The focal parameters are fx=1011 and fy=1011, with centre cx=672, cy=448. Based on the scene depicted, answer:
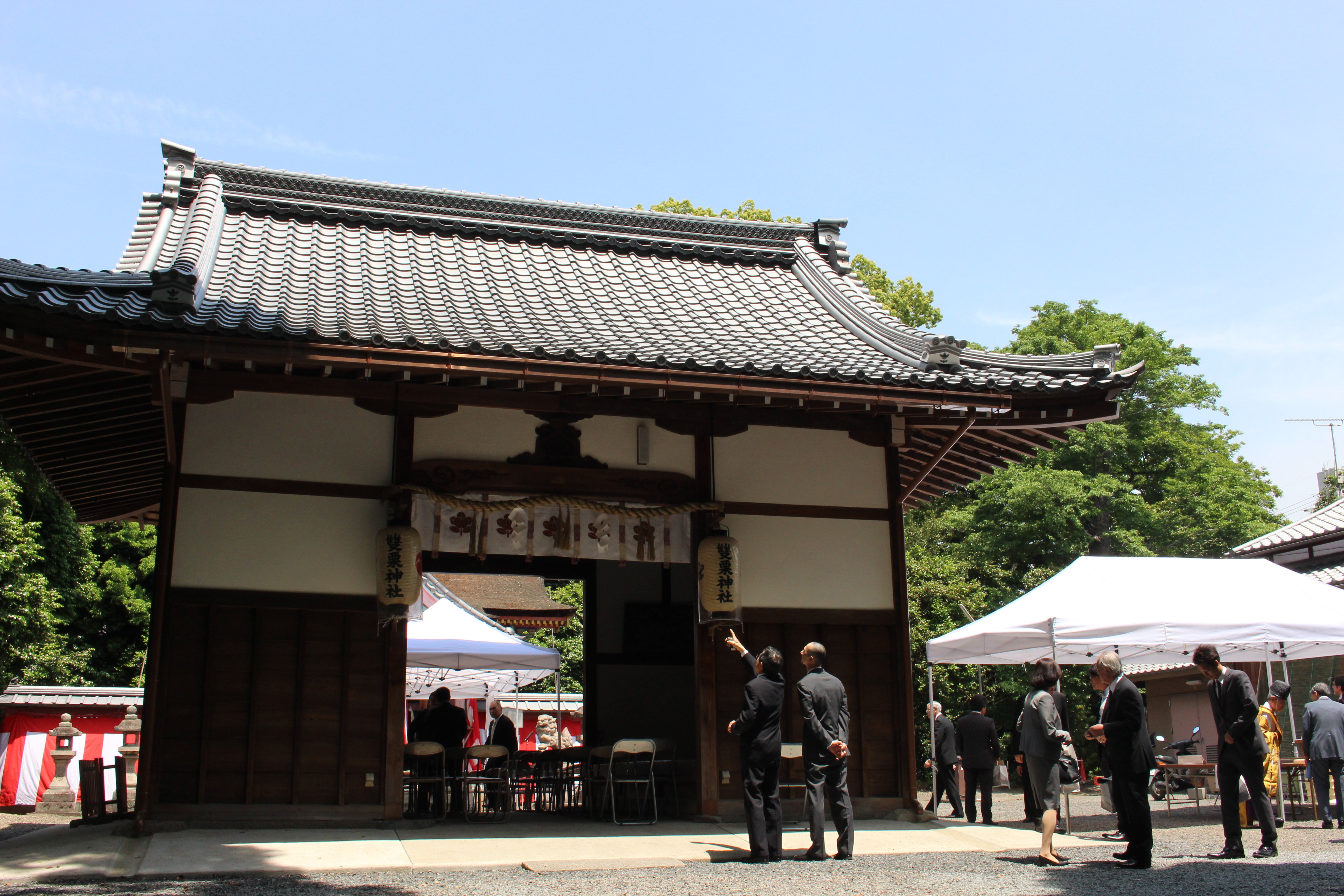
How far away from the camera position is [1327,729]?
31.6ft

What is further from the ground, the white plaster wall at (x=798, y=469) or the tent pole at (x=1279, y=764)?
the white plaster wall at (x=798, y=469)

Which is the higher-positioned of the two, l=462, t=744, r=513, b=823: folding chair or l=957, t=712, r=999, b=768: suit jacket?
l=957, t=712, r=999, b=768: suit jacket

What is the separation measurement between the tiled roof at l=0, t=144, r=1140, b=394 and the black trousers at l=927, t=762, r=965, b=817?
5322 millimetres

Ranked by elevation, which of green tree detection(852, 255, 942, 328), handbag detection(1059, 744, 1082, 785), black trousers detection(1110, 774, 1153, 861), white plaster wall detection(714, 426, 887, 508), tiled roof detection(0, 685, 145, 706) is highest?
green tree detection(852, 255, 942, 328)

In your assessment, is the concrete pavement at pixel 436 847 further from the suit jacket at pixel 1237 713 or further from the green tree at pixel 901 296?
the green tree at pixel 901 296

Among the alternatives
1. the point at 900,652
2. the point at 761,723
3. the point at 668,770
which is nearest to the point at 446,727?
the point at 668,770

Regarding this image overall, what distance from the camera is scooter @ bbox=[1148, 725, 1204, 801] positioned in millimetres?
11031

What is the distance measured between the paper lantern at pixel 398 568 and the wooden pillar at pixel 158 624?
1436mm

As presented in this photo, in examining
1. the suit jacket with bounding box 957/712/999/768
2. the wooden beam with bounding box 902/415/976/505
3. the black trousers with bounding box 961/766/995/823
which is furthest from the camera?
the suit jacket with bounding box 957/712/999/768

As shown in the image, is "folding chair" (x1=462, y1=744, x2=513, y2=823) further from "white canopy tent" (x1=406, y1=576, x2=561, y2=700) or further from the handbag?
the handbag

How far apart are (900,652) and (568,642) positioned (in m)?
22.6

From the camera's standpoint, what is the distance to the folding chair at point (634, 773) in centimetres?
825

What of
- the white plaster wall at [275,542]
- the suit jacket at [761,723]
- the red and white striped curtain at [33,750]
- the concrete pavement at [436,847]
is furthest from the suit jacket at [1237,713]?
the red and white striped curtain at [33,750]

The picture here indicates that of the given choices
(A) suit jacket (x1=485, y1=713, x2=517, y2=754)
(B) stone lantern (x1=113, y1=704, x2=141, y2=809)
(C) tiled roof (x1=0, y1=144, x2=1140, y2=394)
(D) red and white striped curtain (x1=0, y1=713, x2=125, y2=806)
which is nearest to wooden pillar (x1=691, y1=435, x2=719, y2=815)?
(C) tiled roof (x1=0, y1=144, x2=1140, y2=394)
